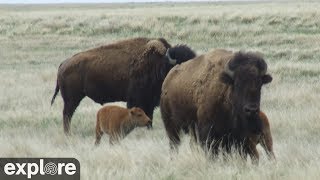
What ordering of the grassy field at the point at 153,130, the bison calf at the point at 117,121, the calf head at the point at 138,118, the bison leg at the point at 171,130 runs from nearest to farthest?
1. the grassy field at the point at 153,130
2. the bison leg at the point at 171,130
3. the bison calf at the point at 117,121
4. the calf head at the point at 138,118

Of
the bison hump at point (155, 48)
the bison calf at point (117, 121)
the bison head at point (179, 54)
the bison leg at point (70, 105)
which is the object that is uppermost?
the bison head at point (179, 54)

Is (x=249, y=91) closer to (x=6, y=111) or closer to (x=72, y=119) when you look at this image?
(x=72, y=119)

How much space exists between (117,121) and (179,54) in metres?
1.45

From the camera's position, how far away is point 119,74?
1172 cm

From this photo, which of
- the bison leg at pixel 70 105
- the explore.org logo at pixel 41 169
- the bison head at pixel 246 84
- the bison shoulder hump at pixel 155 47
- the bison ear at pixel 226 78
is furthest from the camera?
the bison leg at pixel 70 105

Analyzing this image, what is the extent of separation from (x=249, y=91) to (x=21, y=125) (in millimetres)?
6027

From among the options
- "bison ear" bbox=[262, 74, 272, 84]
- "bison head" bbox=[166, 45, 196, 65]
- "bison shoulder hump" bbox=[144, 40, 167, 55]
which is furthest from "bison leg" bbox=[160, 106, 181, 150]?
"bison shoulder hump" bbox=[144, 40, 167, 55]

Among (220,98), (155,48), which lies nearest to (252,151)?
(220,98)

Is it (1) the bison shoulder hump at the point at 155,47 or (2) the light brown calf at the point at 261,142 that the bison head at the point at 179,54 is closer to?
→ (1) the bison shoulder hump at the point at 155,47

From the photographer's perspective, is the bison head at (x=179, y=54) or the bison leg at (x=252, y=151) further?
the bison head at (x=179, y=54)

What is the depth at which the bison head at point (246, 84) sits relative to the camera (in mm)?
6824

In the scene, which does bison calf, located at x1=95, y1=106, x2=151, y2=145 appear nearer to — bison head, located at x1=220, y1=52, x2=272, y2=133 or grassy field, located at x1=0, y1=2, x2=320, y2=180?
grassy field, located at x1=0, y1=2, x2=320, y2=180

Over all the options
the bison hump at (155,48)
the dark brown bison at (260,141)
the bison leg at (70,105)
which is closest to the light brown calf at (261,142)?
the dark brown bison at (260,141)

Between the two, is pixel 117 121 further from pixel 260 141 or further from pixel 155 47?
pixel 260 141
